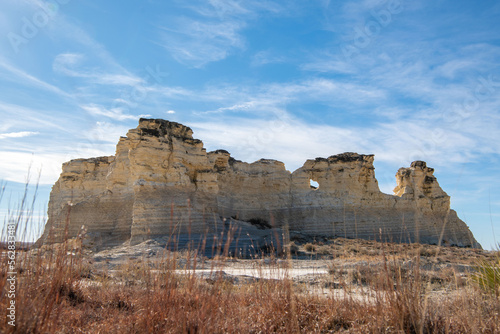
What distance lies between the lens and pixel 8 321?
2.59 metres

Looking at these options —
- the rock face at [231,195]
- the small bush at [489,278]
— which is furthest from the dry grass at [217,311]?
the rock face at [231,195]

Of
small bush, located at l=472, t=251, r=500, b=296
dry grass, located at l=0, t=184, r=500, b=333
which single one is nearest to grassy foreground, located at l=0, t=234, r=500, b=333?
dry grass, located at l=0, t=184, r=500, b=333

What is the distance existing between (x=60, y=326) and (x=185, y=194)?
18.5 metres

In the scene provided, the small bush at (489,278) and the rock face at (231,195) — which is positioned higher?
the rock face at (231,195)

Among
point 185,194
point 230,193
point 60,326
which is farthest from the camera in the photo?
point 230,193

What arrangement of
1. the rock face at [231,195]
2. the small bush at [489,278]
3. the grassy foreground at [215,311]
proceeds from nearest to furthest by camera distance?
the grassy foreground at [215,311], the small bush at [489,278], the rock face at [231,195]

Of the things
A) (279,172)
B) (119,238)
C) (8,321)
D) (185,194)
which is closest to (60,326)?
(8,321)

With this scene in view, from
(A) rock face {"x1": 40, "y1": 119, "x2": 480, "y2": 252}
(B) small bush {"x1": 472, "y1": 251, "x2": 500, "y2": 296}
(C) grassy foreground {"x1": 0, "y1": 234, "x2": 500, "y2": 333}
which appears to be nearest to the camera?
(C) grassy foreground {"x1": 0, "y1": 234, "x2": 500, "y2": 333}

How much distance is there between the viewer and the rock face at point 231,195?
69.6 ft

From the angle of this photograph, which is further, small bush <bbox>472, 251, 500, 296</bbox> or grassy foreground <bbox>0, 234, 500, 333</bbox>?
small bush <bbox>472, 251, 500, 296</bbox>

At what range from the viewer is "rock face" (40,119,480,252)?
21.2 m

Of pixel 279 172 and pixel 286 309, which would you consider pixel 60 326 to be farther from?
pixel 279 172

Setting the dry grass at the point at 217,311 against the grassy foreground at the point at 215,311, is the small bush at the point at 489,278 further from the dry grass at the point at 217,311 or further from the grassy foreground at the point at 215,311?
the grassy foreground at the point at 215,311

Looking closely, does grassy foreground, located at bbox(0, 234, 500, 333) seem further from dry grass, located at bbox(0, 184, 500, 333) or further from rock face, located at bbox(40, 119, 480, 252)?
rock face, located at bbox(40, 119, 480, 252)
